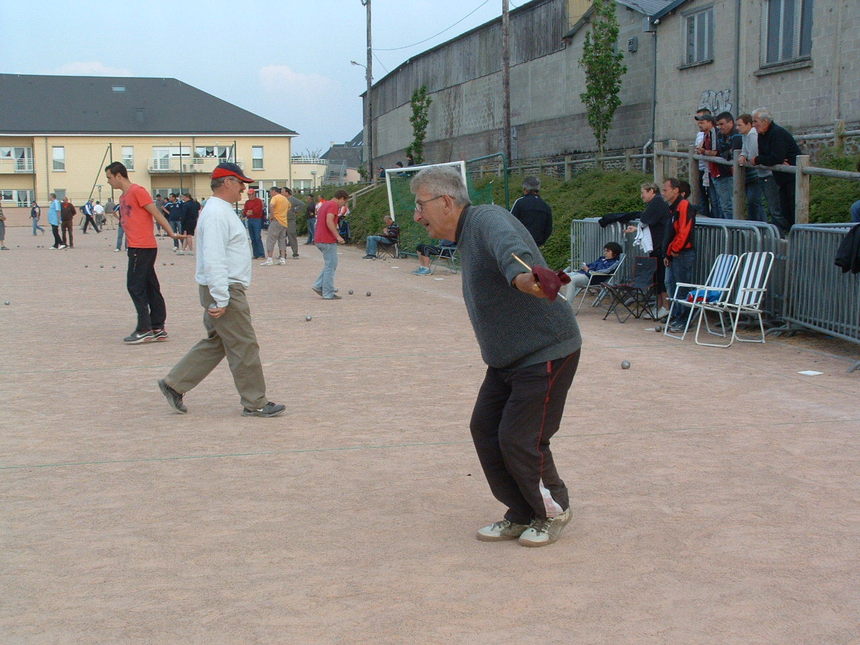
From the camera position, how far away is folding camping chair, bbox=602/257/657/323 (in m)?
13.2

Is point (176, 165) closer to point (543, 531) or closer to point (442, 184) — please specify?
point (442, 184)

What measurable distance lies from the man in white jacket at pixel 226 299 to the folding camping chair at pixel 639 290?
6658mm

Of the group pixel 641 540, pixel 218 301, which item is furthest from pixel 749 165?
pixel 641 540

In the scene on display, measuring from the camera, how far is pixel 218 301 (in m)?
7.45

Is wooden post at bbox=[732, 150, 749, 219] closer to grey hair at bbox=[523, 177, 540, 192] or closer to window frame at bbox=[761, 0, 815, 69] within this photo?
grey hair at bbox=[523, 177, 540, 192]

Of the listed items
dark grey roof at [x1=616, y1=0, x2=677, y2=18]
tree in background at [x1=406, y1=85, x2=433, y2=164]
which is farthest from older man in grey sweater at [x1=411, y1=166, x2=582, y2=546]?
tree in background at [x1=406, y1=85, x2=433, y2=164]

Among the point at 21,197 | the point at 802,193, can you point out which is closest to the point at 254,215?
the point at 802,193

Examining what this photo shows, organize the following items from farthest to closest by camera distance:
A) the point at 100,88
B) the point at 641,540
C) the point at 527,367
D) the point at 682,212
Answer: the point at 100,88 → the point at 682,212 → the point at 641,540 → the point at 527,367

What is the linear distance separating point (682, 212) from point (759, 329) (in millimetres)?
1720

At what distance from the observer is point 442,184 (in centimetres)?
469

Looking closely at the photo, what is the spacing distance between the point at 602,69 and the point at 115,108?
197 feet

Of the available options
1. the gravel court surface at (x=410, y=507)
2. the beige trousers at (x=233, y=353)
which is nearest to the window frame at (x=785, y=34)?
the gravel court surface at (x=410, y=507)

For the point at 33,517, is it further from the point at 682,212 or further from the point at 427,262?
the point at 427,262

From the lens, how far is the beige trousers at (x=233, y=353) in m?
7.64
